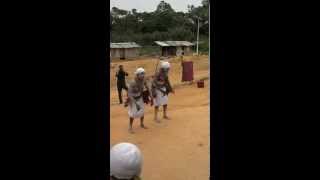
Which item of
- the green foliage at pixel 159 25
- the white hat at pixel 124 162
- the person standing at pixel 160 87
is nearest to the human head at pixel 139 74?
Answer: the person standing at pixel 160 87

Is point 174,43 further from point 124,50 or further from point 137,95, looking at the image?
point 137,95

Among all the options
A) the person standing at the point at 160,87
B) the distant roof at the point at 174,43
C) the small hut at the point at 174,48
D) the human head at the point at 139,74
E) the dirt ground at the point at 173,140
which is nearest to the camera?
the dirt ground at the point at 173,140

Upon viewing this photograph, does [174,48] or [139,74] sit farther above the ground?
[174,48]

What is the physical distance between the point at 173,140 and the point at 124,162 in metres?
3.02

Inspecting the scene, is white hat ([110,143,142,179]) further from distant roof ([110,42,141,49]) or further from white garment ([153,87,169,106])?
distant roof ([110,42,141,49])

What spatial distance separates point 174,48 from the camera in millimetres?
13344

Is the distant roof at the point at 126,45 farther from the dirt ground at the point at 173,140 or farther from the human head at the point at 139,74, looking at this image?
the human head at the point at 139,74

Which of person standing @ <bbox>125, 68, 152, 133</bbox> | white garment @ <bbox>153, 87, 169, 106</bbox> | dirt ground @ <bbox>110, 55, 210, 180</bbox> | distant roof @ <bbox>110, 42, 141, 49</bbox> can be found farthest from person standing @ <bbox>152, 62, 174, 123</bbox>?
distant roof @ <bbox>110, 42, 141, 49</bbox>

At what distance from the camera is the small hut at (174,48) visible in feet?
42.5

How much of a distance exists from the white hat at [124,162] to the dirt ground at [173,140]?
1709mm

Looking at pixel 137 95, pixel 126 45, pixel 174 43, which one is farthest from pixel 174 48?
pixel 137 95

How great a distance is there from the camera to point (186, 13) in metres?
14.5

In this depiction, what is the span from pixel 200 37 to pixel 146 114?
27.6ft
